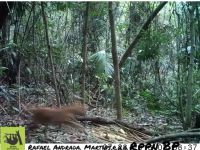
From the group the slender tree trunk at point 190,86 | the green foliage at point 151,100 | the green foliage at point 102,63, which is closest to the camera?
the slender tree trunk at point 190,86

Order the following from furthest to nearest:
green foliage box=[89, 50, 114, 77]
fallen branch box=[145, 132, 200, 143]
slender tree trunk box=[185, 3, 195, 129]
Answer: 1. green foliage box=[89, 50, 114, 77]
2. slender tree trunk box=[185, 3, 195, 129]
3. fallen branch box=[145, 132, 200, 143]

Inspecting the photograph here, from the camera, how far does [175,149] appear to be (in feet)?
9.66

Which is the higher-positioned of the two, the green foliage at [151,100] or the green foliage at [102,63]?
the green foliage at [102,63]

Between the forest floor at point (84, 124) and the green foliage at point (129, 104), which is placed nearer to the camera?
the forest floor at point (84, 124)

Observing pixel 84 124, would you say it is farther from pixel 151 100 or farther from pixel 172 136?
pixel 151 100

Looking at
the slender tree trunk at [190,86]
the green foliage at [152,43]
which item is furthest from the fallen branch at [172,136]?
the green foliage at [152,43]

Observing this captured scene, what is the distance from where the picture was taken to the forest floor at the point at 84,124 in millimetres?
3174

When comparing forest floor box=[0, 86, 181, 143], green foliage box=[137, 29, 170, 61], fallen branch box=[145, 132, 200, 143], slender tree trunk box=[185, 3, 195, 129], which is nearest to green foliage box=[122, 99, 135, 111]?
forest floor box=[0, 86, 181, 143]

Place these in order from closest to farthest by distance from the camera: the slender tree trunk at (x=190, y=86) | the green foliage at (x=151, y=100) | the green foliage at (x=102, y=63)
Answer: the slender tree trunk at (x=190, y=86) → the green foliage at (x=151, y=100) → the green foliage at (x=102, y=63)

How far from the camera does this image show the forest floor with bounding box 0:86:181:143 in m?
3.17

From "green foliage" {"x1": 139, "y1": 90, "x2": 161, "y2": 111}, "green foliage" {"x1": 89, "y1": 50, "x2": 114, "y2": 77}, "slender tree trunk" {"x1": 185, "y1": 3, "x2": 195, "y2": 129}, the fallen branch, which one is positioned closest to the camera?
the fallen branch

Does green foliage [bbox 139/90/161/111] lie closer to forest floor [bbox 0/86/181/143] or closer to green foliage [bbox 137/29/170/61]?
forest floor [bbox 0/86/181/143]

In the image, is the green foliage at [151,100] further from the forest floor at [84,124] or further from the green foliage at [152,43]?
the green foliage at [152,43]

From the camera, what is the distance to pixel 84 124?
3.49m
